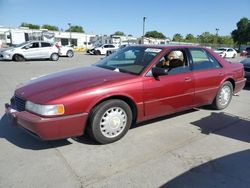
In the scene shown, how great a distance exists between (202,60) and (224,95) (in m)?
1.13

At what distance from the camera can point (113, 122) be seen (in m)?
3.74

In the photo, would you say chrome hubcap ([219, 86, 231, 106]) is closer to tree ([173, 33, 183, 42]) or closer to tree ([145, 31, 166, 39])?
tree ([173, 33, 183, 42])

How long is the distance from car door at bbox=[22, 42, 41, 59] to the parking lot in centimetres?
1431

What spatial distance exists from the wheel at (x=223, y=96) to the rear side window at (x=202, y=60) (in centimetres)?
53

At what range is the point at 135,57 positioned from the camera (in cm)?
459

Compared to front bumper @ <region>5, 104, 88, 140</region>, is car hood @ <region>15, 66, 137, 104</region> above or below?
above

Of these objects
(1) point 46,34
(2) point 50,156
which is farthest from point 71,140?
(1) point 46,34

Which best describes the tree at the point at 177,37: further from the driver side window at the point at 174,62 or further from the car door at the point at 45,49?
the driver side window at the point at 174,62

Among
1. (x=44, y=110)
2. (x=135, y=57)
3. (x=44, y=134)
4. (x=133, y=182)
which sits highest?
(x=135, y=57)

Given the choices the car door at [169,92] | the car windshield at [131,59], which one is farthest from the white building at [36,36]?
the car door at [169,92]

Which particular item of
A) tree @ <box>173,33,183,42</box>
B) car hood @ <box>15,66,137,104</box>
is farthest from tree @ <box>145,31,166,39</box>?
car hood @ <box>15,66,137,104</box>

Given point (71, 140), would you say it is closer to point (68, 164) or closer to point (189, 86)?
point (68, 164)

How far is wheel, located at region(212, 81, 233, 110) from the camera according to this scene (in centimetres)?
546

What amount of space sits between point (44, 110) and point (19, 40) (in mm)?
57360
